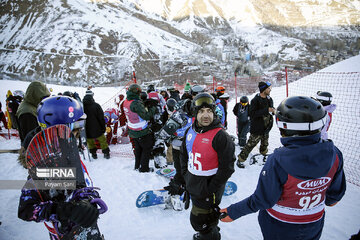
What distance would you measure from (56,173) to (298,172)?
1.84 m

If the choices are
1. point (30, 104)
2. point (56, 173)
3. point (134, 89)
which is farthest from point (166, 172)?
point (56, 173)

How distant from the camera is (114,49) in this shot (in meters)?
108

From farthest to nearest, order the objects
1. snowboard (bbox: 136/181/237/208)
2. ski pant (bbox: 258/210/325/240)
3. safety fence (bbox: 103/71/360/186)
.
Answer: safety fence (bbox: 103/71/360/186)
snowboard (bbox: 136/181/237/208)
ski pant (bbox: 258/210/325/240)

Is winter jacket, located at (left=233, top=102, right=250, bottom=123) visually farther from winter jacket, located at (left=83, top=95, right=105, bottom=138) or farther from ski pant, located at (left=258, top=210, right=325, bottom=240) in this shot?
ski pant, located at (left=258, top=210, right=325, bottom=240)

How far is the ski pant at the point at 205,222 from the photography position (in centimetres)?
238

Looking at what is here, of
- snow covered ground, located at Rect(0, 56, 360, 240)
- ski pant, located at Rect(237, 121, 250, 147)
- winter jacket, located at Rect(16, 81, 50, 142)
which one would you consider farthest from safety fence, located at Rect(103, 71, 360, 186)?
winter jacket, located at Rect(16, 81, 50, 142)

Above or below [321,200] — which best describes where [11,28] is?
above

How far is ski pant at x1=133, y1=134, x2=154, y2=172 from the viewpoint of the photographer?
15.4ft

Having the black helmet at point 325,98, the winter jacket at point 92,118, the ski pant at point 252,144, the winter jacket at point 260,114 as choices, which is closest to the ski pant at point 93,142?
the winter jacket at point 92,118

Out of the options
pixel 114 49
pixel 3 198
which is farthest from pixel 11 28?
pixel 3 198

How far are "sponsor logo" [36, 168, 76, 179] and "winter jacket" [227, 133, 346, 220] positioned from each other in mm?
1452

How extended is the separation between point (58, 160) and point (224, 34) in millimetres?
189910

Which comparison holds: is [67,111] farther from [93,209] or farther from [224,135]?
[224,135]

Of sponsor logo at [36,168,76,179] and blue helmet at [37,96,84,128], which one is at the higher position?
blue helmet at [37,96,84,128]
